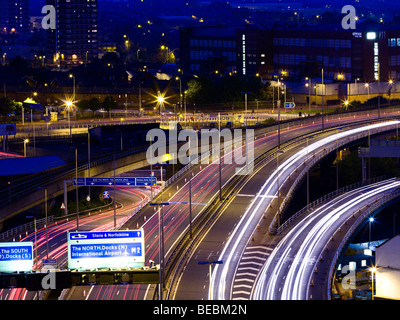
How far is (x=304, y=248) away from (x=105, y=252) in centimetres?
1210

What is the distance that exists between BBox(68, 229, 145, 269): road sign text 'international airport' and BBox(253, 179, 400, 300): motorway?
18.3 feet

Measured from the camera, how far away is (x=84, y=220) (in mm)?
36406

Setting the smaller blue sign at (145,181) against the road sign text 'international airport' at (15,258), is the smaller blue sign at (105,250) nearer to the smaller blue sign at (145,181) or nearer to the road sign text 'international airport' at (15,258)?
the road sign text 'international airport' at (15,258)

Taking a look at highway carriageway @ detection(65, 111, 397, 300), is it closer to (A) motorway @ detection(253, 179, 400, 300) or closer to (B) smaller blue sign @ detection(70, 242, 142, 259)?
(A) motorway @ detection(253, 179, 400, 300)

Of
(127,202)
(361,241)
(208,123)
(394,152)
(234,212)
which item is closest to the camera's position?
(234,212)

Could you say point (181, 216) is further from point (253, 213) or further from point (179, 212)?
point (253, 213)

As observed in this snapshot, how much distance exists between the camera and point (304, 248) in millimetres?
29531

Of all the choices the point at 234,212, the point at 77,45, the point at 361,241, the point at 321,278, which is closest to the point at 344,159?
the point at 361,241

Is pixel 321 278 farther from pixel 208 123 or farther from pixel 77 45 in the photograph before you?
pixel 77 45

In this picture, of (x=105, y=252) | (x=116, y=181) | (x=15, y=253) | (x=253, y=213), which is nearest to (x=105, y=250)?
(x=105, y=252)

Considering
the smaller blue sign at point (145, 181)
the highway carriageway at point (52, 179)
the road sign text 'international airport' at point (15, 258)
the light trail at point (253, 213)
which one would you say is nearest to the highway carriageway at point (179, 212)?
the smaller blue sign at point (145, 181)

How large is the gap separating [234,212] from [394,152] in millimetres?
16520

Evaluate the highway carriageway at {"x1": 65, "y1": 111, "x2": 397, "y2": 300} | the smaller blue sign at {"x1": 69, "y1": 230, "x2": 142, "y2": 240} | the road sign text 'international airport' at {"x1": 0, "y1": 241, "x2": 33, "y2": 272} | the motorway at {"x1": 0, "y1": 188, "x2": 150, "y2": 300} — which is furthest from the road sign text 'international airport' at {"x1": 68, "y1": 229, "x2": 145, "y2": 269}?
the motorway at {"x1": 0, "y1": 188, "x2": 150, "y2": 300}

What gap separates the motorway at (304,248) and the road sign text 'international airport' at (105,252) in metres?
5.57
